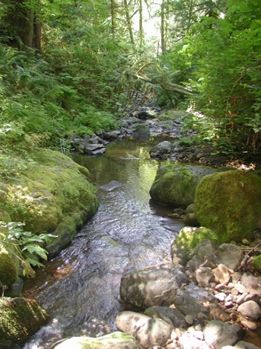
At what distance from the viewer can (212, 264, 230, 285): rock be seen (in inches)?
171

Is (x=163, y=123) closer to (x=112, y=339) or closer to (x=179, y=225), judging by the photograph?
(x=179, y=225)

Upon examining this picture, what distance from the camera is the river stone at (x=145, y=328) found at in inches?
135

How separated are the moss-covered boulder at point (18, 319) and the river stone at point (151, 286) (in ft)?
3.12

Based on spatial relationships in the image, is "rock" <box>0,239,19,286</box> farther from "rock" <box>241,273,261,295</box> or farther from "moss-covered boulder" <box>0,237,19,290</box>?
"rock" <box>241,273,261,295</box>

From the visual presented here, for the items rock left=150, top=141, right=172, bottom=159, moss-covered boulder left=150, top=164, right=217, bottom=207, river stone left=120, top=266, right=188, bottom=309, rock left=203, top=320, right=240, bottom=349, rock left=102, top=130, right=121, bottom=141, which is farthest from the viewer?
rock left=102, top=130, right=121, bottom=141

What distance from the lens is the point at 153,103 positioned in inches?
763

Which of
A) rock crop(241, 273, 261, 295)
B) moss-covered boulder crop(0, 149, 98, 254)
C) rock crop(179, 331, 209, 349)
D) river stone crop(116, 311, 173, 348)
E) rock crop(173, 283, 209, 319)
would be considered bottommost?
rock crop(179, 331, 209, 349)

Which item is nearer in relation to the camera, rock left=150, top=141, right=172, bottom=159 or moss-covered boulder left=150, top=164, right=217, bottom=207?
moss-covered boulder left=150, top=164, right=217, bottom=207

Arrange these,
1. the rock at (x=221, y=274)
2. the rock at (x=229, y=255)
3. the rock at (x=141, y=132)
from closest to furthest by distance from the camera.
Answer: the rock at (x=221, y=274), the rock at (x=229, y=255), the rock at (x=141, y=132)

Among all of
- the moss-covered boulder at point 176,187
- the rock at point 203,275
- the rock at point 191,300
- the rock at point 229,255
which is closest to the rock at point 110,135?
the moss-covered boulder at point 176,187

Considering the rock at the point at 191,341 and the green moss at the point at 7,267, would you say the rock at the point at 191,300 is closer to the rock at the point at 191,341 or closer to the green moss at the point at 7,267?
the rock at the point at 191,341

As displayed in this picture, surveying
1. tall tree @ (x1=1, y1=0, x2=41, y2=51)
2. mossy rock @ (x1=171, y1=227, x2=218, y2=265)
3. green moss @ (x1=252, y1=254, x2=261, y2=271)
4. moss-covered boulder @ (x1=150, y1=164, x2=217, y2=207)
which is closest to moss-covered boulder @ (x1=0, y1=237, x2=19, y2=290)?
mossy rock @ (x1=171, y1=227, x2=218, y2=265)

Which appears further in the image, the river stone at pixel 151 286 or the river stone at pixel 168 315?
the river stone at pixel 151 286

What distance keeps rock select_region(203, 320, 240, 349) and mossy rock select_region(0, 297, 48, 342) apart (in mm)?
1626
